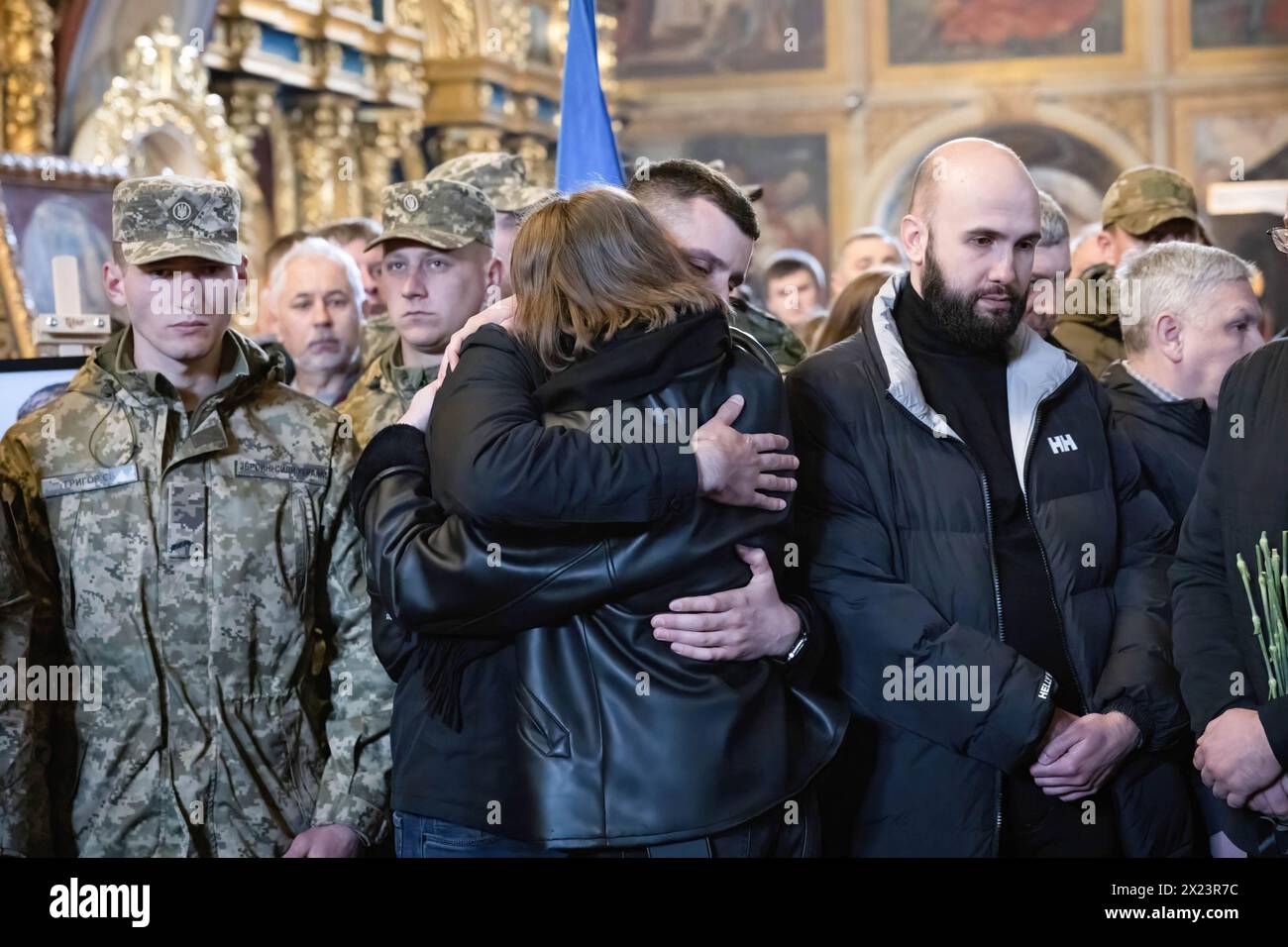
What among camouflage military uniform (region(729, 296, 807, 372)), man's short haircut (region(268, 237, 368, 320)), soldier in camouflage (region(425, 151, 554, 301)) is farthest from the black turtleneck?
man's short haircut (region(268, 237, 368, 320))

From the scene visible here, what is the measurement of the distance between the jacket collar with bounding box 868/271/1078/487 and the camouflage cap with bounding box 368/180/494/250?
1139 millimetres

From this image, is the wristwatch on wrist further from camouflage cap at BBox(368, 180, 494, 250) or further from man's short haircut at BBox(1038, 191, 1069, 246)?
man's short haircut at BBox(1038, 191, 1069, 246)

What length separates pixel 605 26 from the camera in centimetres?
1588

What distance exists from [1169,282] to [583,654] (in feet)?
6.54

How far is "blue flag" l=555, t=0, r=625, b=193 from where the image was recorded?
4848 millimetres

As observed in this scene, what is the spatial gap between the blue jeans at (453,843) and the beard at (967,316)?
1356 mm

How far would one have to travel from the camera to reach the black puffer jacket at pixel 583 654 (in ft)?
8.42

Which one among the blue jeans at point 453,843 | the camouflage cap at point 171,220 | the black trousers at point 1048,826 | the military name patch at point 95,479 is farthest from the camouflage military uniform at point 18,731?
the black trousers at point 1048,826

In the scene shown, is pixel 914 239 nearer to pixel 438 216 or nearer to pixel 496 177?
pixel 438 216

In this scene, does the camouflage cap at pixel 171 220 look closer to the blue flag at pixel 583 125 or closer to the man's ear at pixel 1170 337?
the blue flag at pixel 583 125

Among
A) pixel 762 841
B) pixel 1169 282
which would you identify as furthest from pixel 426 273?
pixel 762 841

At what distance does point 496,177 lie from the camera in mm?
4906

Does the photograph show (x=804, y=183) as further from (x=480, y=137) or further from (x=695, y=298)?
(x=695, y=298)
